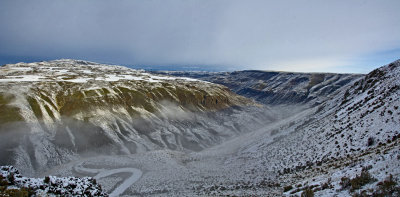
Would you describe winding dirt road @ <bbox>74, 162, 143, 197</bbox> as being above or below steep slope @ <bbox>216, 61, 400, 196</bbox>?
below

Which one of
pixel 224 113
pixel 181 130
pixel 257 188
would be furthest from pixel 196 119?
pixel 257 188

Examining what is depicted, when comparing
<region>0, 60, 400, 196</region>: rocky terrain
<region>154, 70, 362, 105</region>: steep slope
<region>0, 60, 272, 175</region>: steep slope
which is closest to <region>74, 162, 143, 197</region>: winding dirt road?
<region>0, 60, 400, 196</region>: rocky terrain

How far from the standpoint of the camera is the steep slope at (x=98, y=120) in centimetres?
4678

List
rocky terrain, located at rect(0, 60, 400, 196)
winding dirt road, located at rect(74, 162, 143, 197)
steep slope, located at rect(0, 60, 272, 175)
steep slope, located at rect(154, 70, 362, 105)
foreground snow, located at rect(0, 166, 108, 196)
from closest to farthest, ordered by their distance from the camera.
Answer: foreground snow, located at rect(0, 166, 108, 196)
rocky terrain, located at rect(0, 60, 400, 196)
winding dirt road, located at rect(74, 162, 143, 197)
steep slope, located at rect(0, 60, 272, 175)
steep slope, located at rect(154, 70, 362, 105)

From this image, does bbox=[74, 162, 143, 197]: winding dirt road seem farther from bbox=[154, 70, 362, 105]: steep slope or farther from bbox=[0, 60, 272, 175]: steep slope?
bbox=[154, 70, 362, 105]: steep slope

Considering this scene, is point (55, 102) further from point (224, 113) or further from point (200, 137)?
point (224, 113)

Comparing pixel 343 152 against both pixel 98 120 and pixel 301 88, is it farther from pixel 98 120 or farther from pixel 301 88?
pixel 301 88

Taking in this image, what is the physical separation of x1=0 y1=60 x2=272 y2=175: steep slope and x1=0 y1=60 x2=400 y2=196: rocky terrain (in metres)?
0.24

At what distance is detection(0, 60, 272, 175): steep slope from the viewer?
46.8m

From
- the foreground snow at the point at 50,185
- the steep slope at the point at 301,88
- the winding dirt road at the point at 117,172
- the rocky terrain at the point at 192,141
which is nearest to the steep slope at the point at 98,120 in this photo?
the rocky terrain at the point at 192,141

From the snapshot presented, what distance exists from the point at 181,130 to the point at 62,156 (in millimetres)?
34160

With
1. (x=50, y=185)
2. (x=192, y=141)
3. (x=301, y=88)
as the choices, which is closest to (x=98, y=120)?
(x=192, y=141)

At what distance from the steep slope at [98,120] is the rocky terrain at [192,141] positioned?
0.80ft

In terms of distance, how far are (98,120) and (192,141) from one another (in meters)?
27.9
